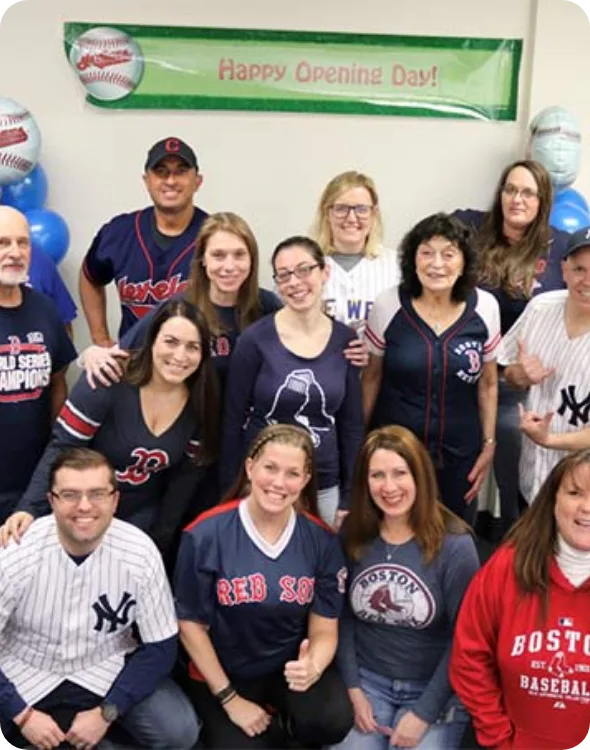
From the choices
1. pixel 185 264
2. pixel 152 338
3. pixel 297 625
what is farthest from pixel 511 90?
pixel 297 625

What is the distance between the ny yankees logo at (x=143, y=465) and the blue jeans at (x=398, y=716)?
36.0 inches

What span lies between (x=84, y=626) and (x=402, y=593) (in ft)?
2.97

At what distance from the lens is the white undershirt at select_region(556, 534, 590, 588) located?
2072mm

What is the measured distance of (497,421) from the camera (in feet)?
11.3

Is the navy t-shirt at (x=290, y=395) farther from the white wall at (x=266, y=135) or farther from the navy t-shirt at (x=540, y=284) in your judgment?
the white wall at (x=266, y=135)

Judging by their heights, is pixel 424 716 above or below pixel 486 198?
below

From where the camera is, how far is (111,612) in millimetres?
2326

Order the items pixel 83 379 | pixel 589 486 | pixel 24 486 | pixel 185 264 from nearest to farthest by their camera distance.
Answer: pixel 589 486 → pixel 83 379 → pixel 24 486 → pixel 185 264

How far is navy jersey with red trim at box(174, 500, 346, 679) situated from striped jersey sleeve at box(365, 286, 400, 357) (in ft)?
2.29

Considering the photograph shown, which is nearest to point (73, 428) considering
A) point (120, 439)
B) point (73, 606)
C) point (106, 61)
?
point (120, 439)

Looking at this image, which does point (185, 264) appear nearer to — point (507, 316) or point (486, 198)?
point (507, 316)

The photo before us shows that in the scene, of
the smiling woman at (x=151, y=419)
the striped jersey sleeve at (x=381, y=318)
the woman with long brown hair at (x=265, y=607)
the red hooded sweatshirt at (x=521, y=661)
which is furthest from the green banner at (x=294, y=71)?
the red hooded sweatshirt at (x=521, y=661)

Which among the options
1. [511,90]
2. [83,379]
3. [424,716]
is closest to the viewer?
[424,716]

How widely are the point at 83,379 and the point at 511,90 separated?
102 inches
